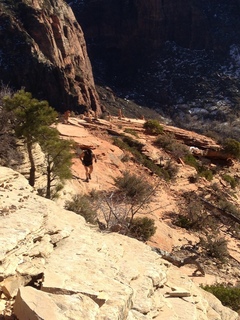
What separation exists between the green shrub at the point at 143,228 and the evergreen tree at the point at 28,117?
3.11 m

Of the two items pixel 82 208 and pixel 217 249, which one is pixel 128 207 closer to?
pixel 82 208

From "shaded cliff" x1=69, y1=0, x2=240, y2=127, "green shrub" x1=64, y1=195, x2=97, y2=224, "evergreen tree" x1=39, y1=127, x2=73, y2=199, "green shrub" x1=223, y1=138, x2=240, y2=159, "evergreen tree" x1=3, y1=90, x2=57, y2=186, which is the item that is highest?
"shaded cliff" x1=69, y1=0, x2=240, y2=127

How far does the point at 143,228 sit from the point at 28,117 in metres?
4.47

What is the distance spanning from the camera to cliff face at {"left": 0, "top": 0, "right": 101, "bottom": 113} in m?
45.5

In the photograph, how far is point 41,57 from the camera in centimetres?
4672

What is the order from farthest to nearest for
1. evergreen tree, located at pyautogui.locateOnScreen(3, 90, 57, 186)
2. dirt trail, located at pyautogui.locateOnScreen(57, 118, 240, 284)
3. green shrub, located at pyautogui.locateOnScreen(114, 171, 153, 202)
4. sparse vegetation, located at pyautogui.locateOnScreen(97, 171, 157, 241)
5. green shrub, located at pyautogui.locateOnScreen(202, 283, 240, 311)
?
green shrub, located at pyautogui.locateOnScreen(114, 171, 153, 202)
dirt trail, located at pyautogui.locateOnScreen(57, 118, 240, 284)
sparse vegetation, located at pyautogui.locateOnScreen(97, 171, 157, 241)
evergreen tree, located at pyautogui.locateOnScreen(3, 90, 57, 186)
green shrub, located at pyautogui.locateOnScreen(202, 283, 240, 311)

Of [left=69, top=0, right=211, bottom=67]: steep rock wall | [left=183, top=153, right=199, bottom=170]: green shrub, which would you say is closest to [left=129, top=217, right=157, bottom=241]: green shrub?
[left=183, top=153, right=199, bottom=170]: green shrub

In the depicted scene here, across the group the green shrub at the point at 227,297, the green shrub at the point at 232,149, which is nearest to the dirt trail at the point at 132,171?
the green shrub at the point at 227,297

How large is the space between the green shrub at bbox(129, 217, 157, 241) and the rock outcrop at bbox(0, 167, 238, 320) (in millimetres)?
4406

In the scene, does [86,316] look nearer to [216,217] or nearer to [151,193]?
[151,193]

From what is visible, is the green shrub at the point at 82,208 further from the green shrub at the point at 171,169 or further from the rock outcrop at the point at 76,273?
the green shrub at the point at 171,169

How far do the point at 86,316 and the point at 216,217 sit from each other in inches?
485

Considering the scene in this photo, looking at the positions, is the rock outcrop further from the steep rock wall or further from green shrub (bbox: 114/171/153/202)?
the steep rock wall

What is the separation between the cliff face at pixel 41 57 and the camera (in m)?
45.5
